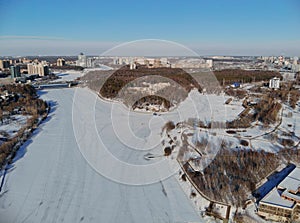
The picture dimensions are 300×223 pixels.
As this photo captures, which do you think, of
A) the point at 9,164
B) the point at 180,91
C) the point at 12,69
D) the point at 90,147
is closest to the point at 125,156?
the point at 90,147

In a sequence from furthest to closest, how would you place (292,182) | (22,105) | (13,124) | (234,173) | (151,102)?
(22,105) < (151,102) < (13,124) < (234,173) < (292,182)

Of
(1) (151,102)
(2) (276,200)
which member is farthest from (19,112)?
(2) (276,200)

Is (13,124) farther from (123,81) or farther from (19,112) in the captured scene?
(123,81)

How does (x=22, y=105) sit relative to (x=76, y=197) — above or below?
above

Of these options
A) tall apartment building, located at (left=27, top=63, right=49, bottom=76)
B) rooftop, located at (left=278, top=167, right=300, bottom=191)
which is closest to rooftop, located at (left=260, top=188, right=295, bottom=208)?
rooftop, located at (left=278, top=167, right=300, bottom=191)

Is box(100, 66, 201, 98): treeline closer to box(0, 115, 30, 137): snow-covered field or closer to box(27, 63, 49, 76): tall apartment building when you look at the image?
box(0, 115, 30, 137): snow-covered field

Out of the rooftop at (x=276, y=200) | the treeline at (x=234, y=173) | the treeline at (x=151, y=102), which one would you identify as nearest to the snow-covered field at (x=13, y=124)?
the treeline at (x=151, y=102)
